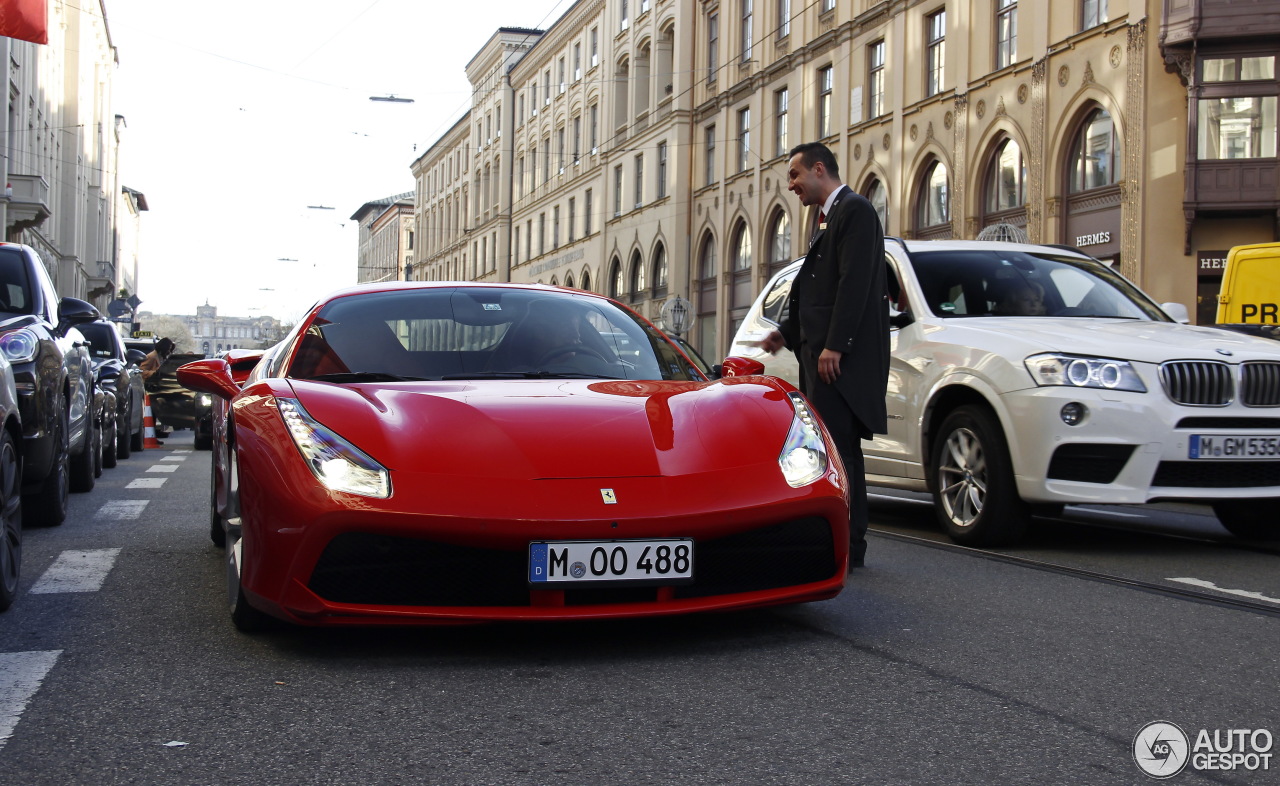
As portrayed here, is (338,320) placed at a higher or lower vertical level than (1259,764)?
higher

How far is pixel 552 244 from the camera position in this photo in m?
62.7

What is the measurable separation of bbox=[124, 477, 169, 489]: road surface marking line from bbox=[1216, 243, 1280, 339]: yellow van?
899cm

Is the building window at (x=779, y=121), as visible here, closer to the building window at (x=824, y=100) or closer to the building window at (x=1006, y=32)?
the building window at (x=824, y=100)

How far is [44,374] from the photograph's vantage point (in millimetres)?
7613

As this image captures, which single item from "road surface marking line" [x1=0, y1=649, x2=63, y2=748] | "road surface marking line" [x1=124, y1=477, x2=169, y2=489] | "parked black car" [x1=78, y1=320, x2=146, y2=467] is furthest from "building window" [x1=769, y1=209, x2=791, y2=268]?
"road surface marking line" [x1=0, y1=649, x2=63, y2=748]

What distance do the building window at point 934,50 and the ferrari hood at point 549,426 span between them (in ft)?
86.1

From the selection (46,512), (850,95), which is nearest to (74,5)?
(850,95)

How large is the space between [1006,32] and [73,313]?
2229 centimetres

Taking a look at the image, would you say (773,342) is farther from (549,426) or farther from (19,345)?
(19,345)

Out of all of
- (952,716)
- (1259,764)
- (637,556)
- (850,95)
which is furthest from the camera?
(850,95)

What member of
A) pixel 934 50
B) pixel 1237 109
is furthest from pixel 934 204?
pixel 1237 109

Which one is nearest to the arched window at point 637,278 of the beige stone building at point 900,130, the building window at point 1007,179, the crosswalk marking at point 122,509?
the beige stone building at point 900,130

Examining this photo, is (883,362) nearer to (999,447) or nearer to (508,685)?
(999,447)

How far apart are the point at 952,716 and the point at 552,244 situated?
60.0 metres
